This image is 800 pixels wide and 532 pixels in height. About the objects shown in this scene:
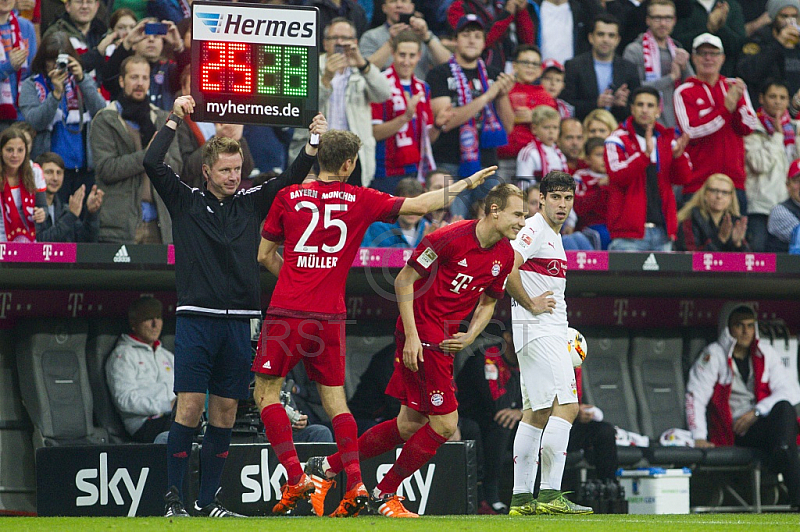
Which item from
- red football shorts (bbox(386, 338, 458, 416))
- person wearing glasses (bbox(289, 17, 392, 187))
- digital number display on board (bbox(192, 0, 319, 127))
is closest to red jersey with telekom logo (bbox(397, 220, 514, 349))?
red football shorts (bbox(386, 338, 458, 416))

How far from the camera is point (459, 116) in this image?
34.8 feet

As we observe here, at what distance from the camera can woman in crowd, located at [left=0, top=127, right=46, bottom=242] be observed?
854 cm

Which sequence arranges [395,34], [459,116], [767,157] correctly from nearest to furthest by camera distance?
[459,116] < [395,34] < [767,157]

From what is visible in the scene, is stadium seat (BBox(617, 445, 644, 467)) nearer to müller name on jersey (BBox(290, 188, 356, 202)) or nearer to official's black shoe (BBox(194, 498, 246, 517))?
official's black shoe (BBox(194, 498, 246, 517))

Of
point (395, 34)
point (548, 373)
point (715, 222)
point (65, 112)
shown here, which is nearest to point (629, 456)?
point (715, 222)

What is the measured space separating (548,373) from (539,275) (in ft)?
2.00

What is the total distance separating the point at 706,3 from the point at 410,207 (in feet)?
27.8

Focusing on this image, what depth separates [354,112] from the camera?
9.95m

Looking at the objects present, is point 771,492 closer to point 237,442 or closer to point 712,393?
point 712,393

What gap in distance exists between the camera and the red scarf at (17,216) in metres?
8.55

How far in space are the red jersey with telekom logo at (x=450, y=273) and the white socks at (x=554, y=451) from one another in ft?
2.96

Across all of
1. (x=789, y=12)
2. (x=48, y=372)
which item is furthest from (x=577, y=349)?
(x=789, y=12)

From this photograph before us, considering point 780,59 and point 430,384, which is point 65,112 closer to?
point 430,384

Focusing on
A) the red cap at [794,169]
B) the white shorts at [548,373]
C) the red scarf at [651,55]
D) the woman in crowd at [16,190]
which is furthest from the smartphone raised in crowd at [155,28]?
the red cap at [794,169]
